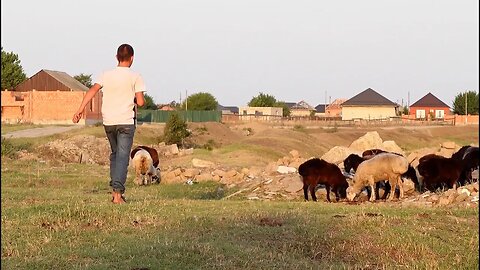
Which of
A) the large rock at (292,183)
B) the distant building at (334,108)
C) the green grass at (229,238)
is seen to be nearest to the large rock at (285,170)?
the large rock at (292,183)

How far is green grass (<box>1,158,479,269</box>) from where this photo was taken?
7594 mm

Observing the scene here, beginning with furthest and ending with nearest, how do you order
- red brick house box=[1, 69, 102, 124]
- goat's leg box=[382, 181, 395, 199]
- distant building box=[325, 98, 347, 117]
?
distant building box=[325, 98, 347, 117], red brick house box=[1, 69, 102, 124], goat's leg box=[382, 181, 395, 199]

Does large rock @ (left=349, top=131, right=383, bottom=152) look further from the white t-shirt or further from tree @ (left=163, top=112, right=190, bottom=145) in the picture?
the white t-shirt

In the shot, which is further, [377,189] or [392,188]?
[377,189]

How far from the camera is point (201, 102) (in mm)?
111062

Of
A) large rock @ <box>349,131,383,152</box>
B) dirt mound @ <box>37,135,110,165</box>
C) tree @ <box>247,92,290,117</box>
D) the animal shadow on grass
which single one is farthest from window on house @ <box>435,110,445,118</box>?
the animal shadow on grass

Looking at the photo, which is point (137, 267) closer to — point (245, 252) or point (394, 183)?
point (245, 252)

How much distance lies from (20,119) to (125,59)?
57.5 m

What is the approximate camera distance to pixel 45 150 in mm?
39125

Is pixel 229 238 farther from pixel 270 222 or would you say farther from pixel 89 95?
pixel 89 95

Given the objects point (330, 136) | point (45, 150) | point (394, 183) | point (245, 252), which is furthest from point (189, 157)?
point (245, 252)

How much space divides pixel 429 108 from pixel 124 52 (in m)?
108

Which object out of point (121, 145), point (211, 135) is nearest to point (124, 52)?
point (121, 145)

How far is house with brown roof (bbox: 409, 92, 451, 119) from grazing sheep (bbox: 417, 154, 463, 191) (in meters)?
→ 93.1
